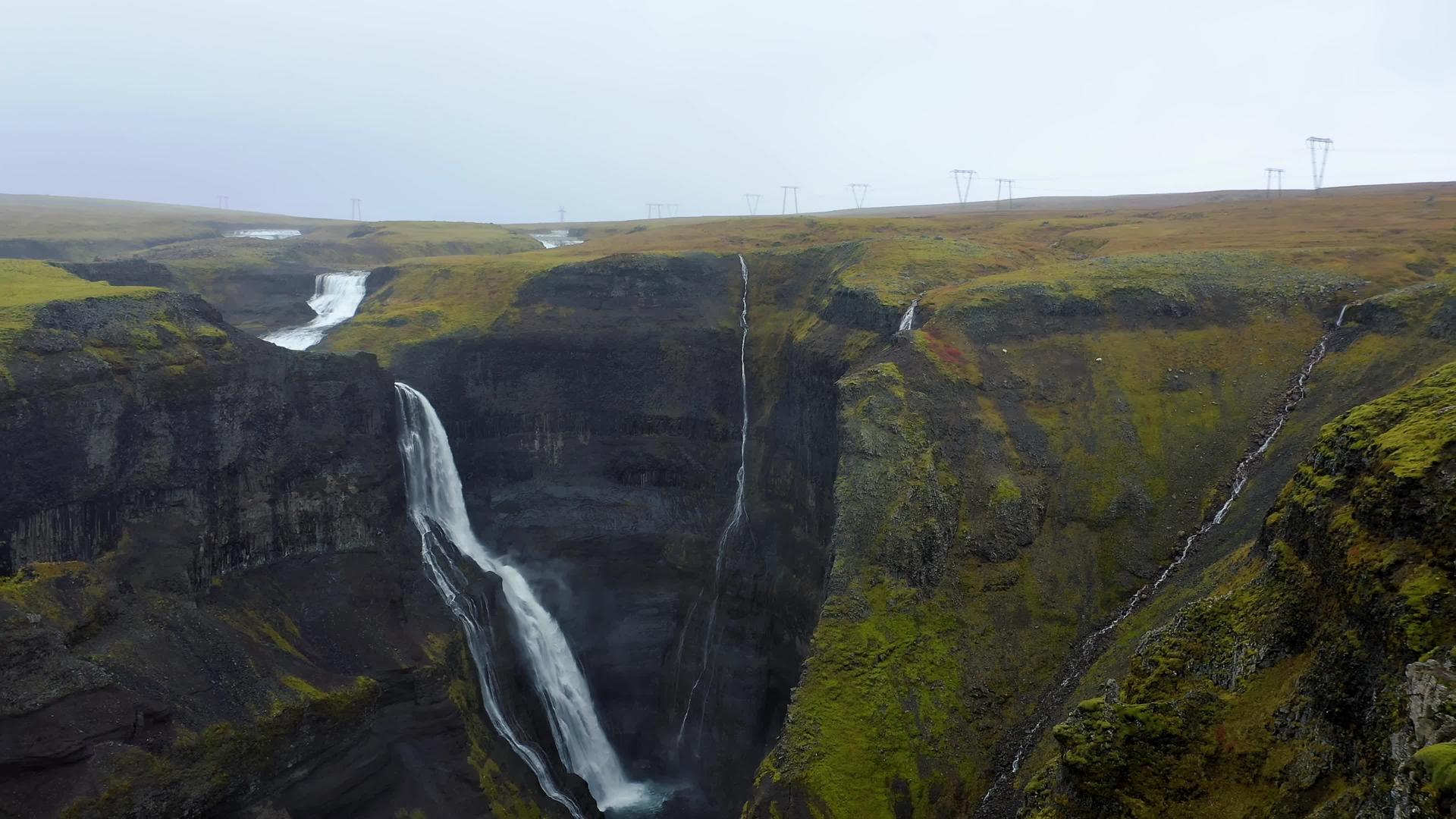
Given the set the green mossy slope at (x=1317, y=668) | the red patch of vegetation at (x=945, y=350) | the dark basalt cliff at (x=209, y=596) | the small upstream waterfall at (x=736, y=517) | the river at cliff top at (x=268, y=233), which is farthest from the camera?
the river at cliff top at (x=268, y=233)

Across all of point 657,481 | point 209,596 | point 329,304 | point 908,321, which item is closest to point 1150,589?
point 908,321

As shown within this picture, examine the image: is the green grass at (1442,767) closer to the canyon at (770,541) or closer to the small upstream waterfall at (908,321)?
the canyon at (770,541)

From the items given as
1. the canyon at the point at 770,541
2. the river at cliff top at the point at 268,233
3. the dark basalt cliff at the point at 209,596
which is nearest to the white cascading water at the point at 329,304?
the canyon at the point at 770,541

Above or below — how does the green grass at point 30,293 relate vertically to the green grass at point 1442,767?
above

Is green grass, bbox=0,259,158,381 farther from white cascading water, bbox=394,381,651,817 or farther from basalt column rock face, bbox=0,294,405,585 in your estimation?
white cascading water, bbox=394,381,651,817

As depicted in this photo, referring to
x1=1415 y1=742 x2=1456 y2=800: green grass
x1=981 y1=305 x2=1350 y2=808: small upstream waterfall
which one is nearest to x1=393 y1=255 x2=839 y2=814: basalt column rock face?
x1=981 y1=305 x2=1350 y2=808: small upstream waterfall
